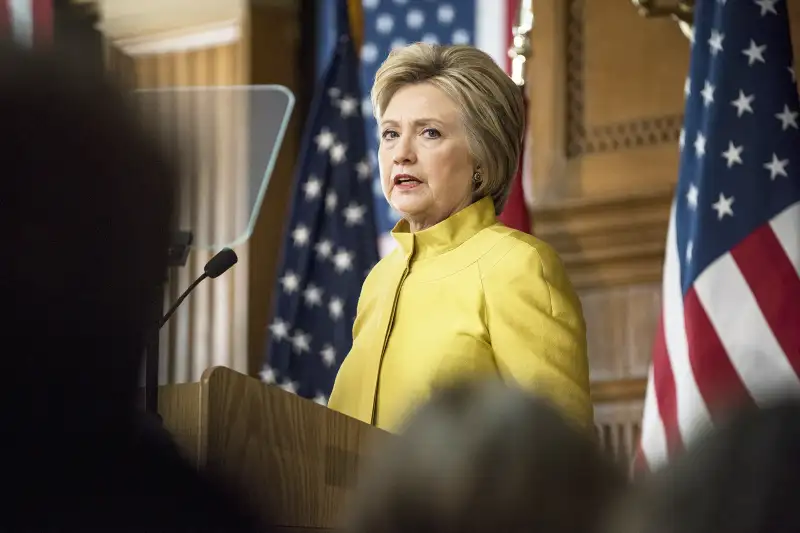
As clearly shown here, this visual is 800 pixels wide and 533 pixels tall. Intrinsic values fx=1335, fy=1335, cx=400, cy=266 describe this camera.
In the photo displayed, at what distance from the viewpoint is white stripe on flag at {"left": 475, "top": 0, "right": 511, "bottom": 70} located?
14.4ft

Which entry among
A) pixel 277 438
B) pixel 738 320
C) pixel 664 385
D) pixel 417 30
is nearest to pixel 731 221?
pixel 738 320

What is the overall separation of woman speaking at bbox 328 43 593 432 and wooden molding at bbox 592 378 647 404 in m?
1.80

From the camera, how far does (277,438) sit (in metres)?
A: 1.42

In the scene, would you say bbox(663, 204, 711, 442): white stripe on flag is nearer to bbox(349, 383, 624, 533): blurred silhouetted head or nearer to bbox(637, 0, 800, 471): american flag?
bbox(637, 0, 800, 471): american flag

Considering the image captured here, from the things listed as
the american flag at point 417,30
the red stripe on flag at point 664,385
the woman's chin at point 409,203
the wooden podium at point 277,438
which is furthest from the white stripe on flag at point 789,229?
the wooden podium at point 277,438

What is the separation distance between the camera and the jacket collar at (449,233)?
2.09m

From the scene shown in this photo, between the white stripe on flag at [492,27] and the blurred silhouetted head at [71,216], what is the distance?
152 inches

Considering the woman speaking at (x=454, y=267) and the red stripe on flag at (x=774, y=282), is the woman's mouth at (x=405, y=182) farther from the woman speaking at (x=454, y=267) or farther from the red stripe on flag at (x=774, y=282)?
the red stripe on flag at (x=774, y=282)

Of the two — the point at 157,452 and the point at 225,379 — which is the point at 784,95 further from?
the point at 157,452

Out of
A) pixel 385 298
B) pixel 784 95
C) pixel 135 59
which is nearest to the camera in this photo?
pixel 135 59

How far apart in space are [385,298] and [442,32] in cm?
262

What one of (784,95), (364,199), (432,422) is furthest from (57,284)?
(364,199)

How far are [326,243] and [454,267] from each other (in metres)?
2.34

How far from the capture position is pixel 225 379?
1.38 meters
